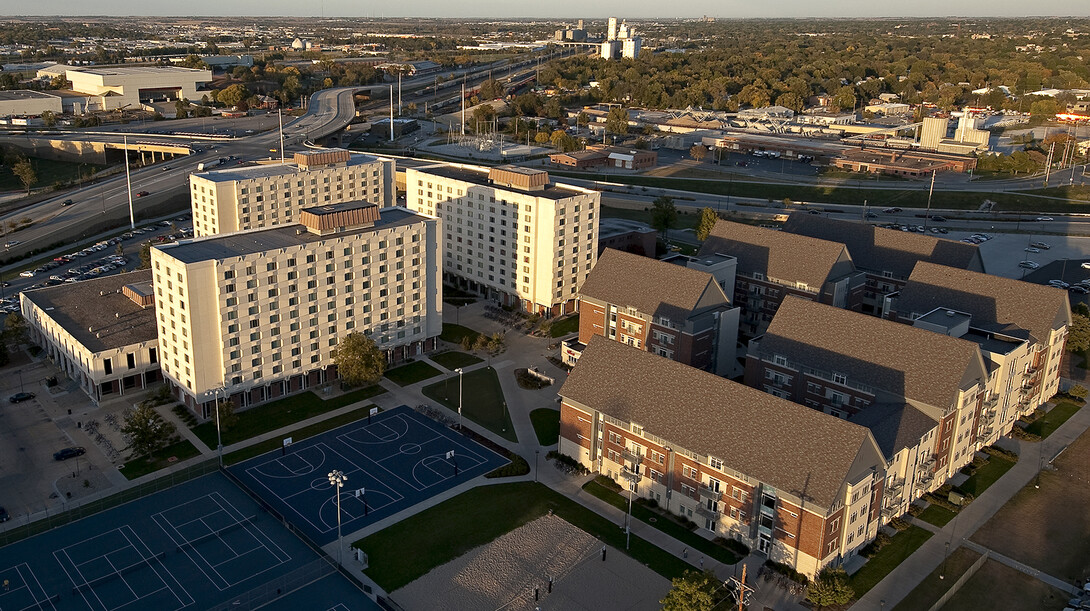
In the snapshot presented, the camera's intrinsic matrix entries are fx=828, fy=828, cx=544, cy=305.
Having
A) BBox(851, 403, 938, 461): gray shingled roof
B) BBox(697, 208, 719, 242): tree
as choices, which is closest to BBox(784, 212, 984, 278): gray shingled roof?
BBox(697, 208, 719, 242): tree

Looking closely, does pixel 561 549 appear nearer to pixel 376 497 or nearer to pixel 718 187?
pixel 376 497

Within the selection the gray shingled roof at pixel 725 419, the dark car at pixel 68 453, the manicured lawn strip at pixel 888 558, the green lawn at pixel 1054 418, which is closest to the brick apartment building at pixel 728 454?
the gray shingled roof at pixel 725 419

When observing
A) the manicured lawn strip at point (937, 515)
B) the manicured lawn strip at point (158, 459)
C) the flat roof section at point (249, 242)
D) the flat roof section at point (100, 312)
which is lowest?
the manicured lawn strip at point (937, 515)

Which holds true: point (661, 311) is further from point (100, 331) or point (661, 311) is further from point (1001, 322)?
point (100, 331)

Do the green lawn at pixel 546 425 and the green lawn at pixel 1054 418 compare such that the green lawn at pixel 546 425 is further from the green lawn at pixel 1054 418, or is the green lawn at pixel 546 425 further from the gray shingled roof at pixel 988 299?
the green lawn at pixel 1054 418

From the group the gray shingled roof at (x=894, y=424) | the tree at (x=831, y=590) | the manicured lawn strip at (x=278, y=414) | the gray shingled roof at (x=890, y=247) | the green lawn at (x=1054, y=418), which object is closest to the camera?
the tree at (x=831, y=590)

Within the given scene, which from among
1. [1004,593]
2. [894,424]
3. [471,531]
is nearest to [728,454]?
[894,424]

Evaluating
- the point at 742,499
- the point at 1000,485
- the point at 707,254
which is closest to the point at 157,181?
the point at 707,254
